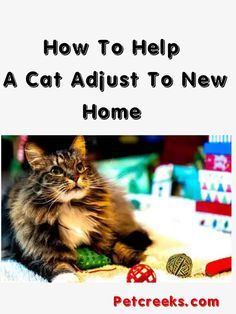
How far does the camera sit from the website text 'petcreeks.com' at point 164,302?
1692 mm

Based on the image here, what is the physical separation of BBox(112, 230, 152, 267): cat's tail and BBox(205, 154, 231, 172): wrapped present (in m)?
0.41

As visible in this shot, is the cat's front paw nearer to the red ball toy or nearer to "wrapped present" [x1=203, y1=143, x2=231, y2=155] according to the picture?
the red ball toy

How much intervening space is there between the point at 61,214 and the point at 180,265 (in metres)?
0.43

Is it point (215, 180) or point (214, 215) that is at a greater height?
point (215, 180)

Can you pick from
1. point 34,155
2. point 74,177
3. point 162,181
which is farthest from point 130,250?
point 162,181

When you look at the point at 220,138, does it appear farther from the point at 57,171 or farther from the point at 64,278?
the point at 64,278

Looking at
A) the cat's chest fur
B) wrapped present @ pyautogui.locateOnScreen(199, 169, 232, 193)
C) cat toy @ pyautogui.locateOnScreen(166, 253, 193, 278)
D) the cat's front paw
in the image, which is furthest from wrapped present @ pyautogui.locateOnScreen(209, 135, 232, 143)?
the cat's front paw

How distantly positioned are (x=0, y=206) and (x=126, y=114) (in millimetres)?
542

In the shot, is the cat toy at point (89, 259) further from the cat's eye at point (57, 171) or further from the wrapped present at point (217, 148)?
the wrapped present at point (217, 148)

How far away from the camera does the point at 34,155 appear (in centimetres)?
175

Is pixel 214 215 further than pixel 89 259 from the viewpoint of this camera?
Yes

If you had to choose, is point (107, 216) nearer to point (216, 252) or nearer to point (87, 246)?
point (87, 246)

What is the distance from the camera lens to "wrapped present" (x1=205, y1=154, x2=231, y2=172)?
2012 mm

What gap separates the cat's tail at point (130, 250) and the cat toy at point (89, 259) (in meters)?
0.04
